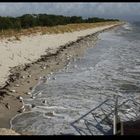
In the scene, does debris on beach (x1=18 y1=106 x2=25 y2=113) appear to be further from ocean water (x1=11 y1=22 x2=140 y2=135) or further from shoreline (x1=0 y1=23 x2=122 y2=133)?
ocean water (x1=11 y1=22 x2=140 y2=135)

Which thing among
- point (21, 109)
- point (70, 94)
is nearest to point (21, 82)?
point (70, 94)

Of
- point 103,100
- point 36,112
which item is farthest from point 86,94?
point 36,112

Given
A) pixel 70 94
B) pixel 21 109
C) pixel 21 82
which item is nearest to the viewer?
pixel 21 109

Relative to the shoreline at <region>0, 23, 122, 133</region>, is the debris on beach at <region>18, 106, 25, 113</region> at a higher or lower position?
higher

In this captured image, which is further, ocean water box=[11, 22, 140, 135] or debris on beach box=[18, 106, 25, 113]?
debris on beach box=[18, 106, 25, 113]

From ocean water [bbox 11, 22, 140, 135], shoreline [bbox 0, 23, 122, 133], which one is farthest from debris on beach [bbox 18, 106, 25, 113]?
ocean water [bbox 11, 22, 140, 135]

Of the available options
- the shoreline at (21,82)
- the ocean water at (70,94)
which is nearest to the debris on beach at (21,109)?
the shoreline at (21,82)

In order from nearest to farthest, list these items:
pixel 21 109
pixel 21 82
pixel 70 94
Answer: pixel 21 109, pixel 70 94, pixel 21 82

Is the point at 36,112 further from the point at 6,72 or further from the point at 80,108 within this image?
the point at 6,72

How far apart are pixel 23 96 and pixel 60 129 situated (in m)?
3.43

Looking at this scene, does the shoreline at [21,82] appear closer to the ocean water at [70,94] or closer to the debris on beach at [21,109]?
the debris on beach at [21,109]

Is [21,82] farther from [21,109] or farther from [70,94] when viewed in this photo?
[21,109]

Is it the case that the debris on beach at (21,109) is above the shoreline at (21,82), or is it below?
above
